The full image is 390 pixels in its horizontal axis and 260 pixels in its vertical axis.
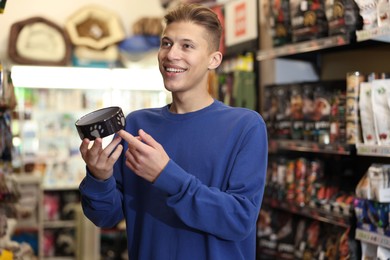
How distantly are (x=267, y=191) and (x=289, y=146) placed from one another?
0.34 metres

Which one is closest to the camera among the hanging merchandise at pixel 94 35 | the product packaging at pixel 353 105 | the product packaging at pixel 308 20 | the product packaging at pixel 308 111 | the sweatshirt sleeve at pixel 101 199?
the sweatshirt sleeve at pixel 101 199

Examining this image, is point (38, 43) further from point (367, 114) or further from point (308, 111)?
point (367, 114)

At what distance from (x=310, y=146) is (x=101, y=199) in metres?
1.48

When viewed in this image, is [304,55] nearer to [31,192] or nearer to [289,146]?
[289,146]

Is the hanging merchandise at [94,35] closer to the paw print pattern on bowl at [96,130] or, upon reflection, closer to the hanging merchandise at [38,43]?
the hanging merchandise at [38,43]

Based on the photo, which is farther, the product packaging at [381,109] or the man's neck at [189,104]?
the product packaging at [381,109]

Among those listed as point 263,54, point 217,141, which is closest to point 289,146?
point 263,54

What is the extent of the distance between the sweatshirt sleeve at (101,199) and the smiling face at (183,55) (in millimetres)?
358

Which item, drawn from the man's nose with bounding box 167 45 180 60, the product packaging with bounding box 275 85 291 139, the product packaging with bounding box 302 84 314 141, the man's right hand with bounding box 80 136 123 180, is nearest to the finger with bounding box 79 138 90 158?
the man's right hand with bounding box 80 136 123 180

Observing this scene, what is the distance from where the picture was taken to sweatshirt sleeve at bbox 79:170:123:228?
1.51 meters

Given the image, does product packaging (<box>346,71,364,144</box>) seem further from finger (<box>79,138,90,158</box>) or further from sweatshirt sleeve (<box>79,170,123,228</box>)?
finger (<box>79,138,90,158</box>)

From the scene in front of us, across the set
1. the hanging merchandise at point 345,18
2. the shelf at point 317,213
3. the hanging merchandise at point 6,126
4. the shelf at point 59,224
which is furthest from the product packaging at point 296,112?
the shelf at point 59,224

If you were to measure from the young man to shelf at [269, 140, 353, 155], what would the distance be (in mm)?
1029

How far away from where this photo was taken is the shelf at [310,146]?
2465 mm
